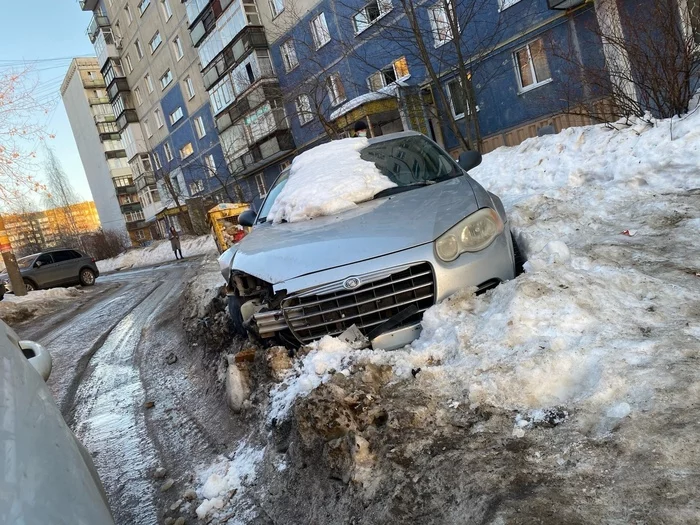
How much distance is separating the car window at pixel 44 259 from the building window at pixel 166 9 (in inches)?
982

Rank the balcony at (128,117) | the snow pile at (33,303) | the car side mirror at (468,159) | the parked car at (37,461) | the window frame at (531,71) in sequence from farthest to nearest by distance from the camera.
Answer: the balcony at (128,117)
the window frame at (531,71)
the snow pile at (33,303)
the car side mirror at (468,159)
the parked car at (37,461)

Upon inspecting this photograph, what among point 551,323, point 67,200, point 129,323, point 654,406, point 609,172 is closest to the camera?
point 654,406

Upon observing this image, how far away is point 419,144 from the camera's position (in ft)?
17.0

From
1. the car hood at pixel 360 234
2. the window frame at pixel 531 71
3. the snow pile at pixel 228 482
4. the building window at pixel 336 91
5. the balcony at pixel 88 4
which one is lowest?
the snow pile at pixel 228 482

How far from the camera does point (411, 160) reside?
484cm

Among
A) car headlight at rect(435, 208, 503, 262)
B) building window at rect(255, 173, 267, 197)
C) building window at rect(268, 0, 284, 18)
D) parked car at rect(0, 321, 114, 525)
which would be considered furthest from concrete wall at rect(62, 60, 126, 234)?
parked car at rect(0, 321, 114, 525)

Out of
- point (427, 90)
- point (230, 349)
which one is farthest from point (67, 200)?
point (230, 349)

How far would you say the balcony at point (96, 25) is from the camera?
Result: 154ft

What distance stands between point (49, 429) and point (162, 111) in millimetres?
45276

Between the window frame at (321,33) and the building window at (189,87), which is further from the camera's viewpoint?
the building window at (189,87)

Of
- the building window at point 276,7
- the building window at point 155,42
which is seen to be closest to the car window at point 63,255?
the building window at point 276,7

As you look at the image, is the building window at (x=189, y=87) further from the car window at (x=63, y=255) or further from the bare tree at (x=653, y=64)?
the bare tree at (x=653, y=64)

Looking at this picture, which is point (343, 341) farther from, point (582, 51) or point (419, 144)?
point (582, 51)

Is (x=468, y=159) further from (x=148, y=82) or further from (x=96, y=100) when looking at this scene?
(x=96, y=100)
